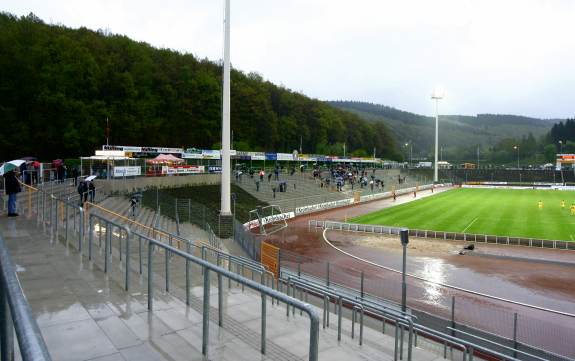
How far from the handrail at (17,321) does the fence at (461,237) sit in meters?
31.5

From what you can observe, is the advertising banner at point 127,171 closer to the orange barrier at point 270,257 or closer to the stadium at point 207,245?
the stadium at point 207,245

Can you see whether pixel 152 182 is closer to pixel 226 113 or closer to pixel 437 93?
pixel 226 113

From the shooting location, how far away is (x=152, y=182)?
33469mm

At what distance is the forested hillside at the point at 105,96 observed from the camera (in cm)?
5806

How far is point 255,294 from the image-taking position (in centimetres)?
987

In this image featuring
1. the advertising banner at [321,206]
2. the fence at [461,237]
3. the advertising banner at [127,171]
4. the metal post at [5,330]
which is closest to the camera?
the metal post at [5,330]

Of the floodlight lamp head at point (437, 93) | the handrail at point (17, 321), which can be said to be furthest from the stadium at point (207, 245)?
the floodlight lamp head at point (437, 93)

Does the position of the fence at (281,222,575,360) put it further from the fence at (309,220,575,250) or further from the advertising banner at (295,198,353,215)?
the advertising banner at (295,198,353,215)

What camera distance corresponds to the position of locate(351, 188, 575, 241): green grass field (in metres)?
33.6

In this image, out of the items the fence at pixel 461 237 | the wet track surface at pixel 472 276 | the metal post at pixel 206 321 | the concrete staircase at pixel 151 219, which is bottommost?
the wet track surface at pixel 472 276

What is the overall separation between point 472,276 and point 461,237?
10.1 m

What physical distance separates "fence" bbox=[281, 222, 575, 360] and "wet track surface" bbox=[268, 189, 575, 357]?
1.4 inches

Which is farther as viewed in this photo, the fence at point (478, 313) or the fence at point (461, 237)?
the fence at point (461, 237)

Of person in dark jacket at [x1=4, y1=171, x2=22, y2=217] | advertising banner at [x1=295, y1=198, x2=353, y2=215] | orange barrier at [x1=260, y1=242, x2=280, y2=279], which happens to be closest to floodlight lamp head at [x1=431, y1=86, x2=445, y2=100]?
advertising banner at [x1=295, y1=198, x2=353, y2=215]
